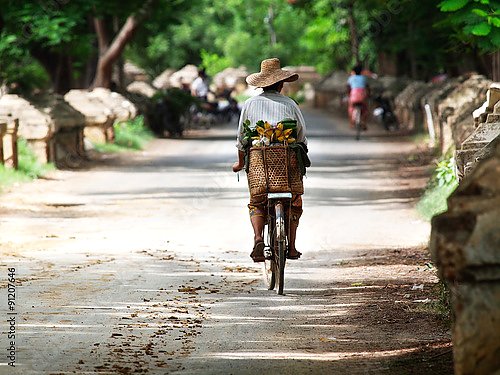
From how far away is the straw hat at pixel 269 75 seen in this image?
11227 millimetres

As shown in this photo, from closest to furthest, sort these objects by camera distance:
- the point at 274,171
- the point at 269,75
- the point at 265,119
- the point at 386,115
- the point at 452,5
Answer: the point at 274,171 → the point at 265,119 → the point at 269,75 → the point at 452,5 → the point at 386,115

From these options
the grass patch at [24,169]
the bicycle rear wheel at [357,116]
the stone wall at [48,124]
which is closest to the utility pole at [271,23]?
the bicycle rear wheel at [357,116]

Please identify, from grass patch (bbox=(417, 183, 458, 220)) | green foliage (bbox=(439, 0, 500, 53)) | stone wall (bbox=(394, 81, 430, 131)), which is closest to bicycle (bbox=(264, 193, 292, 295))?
grass patch (bbox=(417, 183, 458, 220))

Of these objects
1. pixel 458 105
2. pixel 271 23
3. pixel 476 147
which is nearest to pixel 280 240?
pixel 476 147

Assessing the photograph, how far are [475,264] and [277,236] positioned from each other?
5.36 metres

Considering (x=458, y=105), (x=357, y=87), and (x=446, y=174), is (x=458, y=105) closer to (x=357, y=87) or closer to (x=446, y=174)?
(x=446, y=174)

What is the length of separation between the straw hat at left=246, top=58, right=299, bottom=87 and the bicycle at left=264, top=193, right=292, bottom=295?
1017mm

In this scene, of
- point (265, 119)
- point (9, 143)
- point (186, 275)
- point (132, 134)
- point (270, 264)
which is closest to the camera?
point (265, 119)

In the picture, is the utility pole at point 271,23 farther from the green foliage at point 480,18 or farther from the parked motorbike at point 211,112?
the green foliage at point 480,18

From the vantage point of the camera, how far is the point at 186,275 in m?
11.9

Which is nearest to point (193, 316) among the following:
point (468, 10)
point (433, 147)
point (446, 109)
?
point (468, 10)

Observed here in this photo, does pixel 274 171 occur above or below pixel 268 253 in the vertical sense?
above

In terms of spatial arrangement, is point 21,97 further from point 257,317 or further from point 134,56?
point 134,56

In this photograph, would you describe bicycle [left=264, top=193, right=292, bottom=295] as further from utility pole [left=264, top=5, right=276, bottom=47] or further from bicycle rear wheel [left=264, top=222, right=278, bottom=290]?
utility pole [left=264, top=5, right=276, bottom=47]
